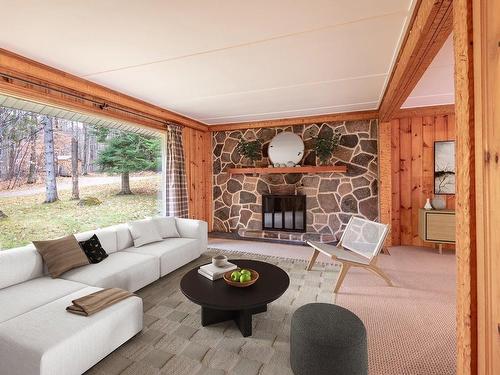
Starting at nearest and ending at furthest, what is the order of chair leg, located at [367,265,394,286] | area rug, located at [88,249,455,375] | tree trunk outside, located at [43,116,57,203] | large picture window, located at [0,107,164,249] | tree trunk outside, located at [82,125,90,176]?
area rug, located at [88,249,455,375]
large picture window, located at [0,107,164,249]
chair leg, located at [367,265,394,286]
tree trunk outside, located at [43,116,57,203]
tree trunk outside, located at [82,125,90,176]

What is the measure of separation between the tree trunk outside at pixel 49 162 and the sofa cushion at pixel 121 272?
104cm

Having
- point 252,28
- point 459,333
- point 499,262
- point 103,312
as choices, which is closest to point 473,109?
point 499,262

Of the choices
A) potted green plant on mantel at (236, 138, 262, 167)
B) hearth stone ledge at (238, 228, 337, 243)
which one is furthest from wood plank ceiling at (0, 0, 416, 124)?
hearth stone ledge at (238, 228, 337, 243)

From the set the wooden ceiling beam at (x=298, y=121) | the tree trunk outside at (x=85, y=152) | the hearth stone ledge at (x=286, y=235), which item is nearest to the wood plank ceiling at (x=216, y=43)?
the tree trunk outside at (x=85, y=152)

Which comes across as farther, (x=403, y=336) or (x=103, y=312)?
(x=403, y=336)

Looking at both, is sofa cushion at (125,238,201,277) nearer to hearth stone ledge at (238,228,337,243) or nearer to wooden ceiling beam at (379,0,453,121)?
hearth stone ledge at (238,228,337,243)

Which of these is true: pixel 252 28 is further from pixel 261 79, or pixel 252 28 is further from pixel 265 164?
pixel 265 164

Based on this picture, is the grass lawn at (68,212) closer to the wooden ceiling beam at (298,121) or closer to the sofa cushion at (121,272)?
the sofa cushion at (121,272)

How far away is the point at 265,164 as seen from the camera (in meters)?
5.14

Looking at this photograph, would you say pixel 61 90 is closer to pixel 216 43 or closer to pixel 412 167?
pixel 216 43

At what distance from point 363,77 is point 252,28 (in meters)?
1.61

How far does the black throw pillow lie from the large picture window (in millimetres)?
628

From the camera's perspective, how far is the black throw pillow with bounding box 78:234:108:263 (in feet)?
8.74

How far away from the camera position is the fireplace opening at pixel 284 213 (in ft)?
15.9
